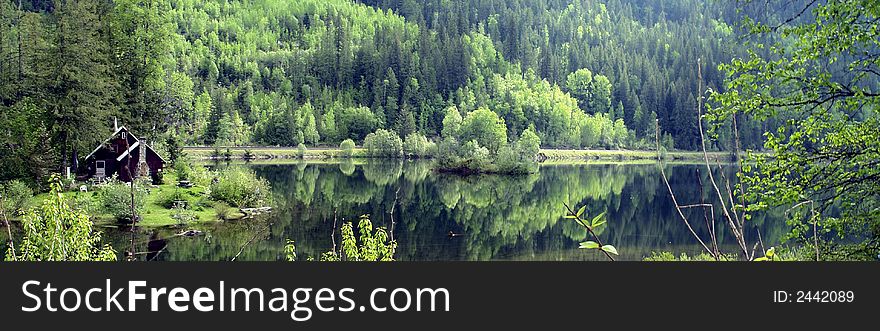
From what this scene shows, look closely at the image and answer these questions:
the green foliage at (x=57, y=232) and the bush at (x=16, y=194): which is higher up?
the green foliage at (x=57, y=232)

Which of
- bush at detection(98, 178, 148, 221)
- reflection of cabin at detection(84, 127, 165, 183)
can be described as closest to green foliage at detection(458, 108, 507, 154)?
reflection of cabin at detection(84, 127, 165, 183)

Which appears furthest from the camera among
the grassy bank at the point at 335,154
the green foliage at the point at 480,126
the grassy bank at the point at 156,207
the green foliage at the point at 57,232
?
the green foliage at the point at 480,126

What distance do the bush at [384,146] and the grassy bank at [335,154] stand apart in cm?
187

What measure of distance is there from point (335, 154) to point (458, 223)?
95.3 metres

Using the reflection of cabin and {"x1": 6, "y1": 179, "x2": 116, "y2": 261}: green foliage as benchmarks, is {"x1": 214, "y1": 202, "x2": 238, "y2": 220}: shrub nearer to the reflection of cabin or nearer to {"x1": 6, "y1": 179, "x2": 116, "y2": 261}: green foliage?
the reflection of cabin

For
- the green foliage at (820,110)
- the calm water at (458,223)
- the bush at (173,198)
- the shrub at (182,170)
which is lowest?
the calm water at (458,223)

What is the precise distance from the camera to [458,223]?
4038 centimetres

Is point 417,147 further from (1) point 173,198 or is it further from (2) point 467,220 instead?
(1) point 173,198

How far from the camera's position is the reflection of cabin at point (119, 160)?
148 feet

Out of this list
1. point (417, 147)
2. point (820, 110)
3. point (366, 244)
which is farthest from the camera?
point (417, 147)

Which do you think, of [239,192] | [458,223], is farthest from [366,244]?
[239,192]

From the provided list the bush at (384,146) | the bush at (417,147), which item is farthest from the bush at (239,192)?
the bush at (384,146)

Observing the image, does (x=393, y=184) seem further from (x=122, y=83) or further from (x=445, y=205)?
(x=122, y=83)

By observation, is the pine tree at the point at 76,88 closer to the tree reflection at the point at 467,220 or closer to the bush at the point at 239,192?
the bush at the point at 239,192
